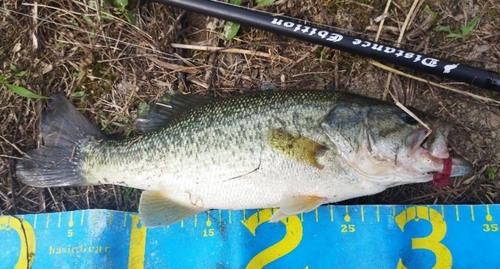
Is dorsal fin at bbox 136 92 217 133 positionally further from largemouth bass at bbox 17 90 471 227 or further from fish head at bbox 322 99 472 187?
fish head at bbox 322 99 472 187

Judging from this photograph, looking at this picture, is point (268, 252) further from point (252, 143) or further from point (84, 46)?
point (84, 46)

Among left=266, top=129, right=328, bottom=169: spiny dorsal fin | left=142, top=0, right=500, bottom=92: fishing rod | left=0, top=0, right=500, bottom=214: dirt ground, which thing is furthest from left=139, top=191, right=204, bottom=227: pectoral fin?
left=142, top=0, right=500, bottom=92: fishing rod

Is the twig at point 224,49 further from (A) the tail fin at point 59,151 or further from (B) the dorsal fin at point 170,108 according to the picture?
(A) the tail fin at point 59,151

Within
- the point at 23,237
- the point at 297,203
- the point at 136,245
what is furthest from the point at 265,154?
the point at 23,237

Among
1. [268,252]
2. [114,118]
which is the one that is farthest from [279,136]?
[114,118]

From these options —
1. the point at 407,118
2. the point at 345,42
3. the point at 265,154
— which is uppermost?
the point at 345,42

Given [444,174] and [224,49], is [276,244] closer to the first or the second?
[444,174]

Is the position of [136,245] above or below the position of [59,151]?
below
